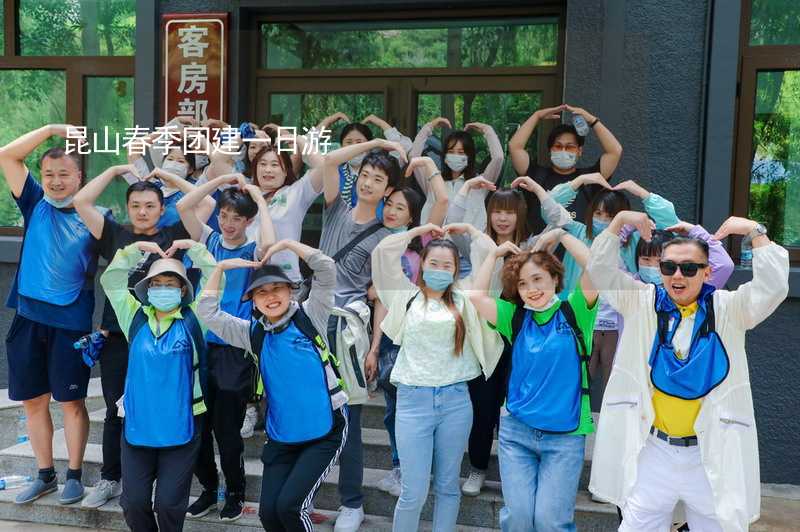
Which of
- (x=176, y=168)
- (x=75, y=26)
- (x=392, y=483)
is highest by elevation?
(x=75, y=26)

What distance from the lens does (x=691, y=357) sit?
288 cm

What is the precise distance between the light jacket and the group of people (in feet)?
0.03

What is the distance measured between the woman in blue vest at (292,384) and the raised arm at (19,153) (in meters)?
1.41

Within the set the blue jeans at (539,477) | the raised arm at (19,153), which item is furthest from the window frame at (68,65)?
the blue jeans at (539,477)

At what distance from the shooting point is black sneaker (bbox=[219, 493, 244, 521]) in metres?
3.86

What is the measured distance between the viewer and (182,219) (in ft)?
13.0

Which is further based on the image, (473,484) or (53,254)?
(53,254)

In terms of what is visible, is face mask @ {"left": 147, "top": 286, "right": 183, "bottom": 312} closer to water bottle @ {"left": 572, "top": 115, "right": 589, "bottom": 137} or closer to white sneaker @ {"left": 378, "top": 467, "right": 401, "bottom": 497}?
white sneaker @ {"left": 378, "top": 467, "right": 401, "bottom": 497}

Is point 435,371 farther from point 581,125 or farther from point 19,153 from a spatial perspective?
point 19,153

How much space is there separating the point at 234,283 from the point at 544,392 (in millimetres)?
1674

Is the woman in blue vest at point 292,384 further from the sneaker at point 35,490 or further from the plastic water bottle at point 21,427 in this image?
the plastic water bottle at point 21,427

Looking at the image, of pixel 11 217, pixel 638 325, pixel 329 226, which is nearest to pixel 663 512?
pixel 638 325

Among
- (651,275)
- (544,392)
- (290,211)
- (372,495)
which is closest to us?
(544,392)

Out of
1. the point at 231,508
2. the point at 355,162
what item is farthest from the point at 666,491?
the point at 355,162
